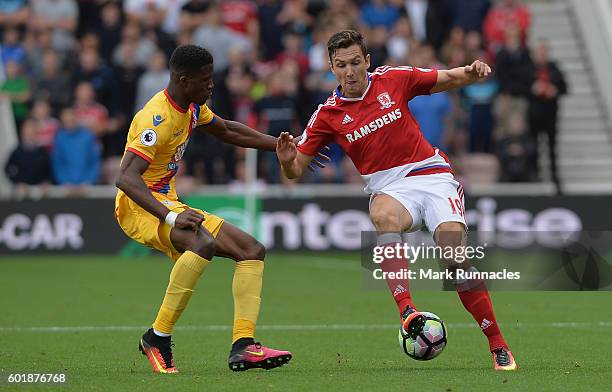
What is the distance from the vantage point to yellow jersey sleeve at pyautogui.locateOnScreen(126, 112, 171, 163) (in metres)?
8.79

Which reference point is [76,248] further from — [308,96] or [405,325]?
[405,325]

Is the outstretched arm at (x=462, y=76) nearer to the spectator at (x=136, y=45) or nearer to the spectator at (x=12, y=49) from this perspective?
the spectator at (x=136, y=45)

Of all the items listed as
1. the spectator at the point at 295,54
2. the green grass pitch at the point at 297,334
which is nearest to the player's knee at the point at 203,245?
the green grass pitch at the point at 297,334

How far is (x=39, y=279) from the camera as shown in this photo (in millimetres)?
16844

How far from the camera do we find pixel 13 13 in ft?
74.0

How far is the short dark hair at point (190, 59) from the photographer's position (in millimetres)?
8805

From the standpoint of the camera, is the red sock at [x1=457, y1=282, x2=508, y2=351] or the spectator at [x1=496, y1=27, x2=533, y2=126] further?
the spectator at [x1=496, y1=27, x2=533, y2=126]

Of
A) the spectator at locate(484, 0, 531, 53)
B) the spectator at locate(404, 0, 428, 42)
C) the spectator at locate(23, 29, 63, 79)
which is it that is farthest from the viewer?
the spectator at locate(404, 0, 428, 42)

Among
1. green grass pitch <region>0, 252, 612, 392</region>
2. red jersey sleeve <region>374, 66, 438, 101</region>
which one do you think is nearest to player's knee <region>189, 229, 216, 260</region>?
green grass pitch <region>0, 252, 612, 392</region>

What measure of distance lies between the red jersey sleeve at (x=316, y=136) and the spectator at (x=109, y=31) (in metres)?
12.8

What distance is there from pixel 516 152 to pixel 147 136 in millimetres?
12653

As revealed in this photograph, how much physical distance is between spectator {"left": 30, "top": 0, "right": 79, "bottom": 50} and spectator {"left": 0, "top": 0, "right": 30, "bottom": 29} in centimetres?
25

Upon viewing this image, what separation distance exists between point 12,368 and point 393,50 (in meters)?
13.1

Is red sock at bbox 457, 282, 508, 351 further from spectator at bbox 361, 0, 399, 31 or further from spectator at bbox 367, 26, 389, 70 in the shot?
spectator at bbox 361, 0, 399, 31
